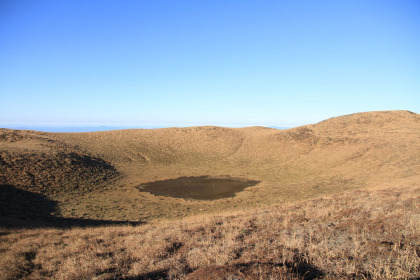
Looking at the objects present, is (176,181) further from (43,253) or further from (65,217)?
(43,253)

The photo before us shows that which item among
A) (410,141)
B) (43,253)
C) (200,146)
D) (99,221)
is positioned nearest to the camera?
(43,253)

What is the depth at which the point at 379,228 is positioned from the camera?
6.15 m

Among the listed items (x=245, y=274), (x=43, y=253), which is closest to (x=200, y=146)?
(x=43, y=253)

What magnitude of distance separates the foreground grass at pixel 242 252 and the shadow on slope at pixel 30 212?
4218 mm

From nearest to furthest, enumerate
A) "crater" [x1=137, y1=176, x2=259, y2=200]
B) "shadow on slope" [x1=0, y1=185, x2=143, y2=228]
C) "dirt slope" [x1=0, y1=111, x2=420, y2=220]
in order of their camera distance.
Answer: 1. "shadow on slope" [x1=0, y1=185, x2=143, y2=228]
2. "dirt slope" [x1=0, y1=111, x2=420, y2=220]
3. "crater" [x1=137, y1=176, x2=259, y2=200]

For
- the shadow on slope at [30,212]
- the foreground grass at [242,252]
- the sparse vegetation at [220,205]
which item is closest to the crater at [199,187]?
the sparse vegetation at [220,205]

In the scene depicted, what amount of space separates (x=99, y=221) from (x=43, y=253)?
787cm

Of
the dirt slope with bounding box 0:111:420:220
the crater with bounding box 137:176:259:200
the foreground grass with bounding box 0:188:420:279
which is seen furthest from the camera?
the crater with bounding box 137:176:259:200

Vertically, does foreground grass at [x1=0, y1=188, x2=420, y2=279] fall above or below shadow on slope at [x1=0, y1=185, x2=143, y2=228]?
above

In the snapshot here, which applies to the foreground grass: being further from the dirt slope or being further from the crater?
the crater

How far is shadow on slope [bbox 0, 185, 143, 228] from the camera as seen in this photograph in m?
12.9

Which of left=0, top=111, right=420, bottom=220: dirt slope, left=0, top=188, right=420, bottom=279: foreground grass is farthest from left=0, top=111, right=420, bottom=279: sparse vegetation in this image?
left=0, top=111, right=420, bottom=220: dirt slope

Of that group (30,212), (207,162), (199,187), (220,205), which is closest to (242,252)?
(220,205)

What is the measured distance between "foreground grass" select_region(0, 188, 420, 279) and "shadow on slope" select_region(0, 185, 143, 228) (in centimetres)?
422
